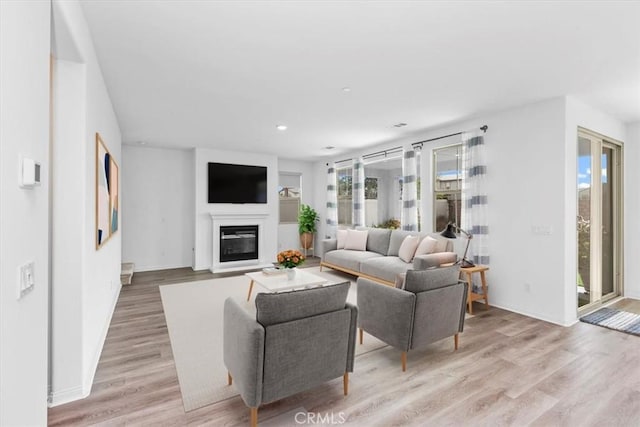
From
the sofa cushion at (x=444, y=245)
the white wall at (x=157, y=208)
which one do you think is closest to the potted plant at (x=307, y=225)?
the white wall at (x=157, y=208)

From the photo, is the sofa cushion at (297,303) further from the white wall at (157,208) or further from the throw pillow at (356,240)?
the white wall at (157,208)

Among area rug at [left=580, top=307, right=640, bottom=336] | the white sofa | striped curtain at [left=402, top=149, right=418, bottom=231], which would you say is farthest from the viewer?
striped curtain at [left=402, top=149, right=418, bottom=231]

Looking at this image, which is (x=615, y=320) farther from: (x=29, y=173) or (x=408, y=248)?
(x=29, y=173)

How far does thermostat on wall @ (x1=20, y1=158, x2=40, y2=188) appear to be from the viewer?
1.18 meters

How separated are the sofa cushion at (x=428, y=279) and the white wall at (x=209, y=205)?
5266 mm

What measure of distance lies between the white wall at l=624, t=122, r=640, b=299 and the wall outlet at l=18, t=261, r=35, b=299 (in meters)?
6.57

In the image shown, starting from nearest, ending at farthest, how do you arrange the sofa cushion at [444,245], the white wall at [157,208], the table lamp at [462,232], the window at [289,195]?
the table lamp at [462,232] → the sofa cushion at [444,245] → the white wall at [157,208] → the window at [289,195]

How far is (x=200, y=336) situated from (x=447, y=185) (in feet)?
13.7

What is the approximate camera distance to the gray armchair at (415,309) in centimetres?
263

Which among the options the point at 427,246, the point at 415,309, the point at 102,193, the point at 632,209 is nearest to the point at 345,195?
the point at 427,246

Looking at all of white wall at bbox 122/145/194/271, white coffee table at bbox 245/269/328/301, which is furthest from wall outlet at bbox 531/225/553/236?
white wall at bbox 122/145/194/271

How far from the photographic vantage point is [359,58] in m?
2.76

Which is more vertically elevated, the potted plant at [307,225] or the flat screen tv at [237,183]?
the flat screen tv at [237,183]

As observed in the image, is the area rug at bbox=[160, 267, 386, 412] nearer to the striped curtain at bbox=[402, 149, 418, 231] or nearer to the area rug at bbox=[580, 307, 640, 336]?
the striped curtain at bbox=[402, 149, 418, 231]
